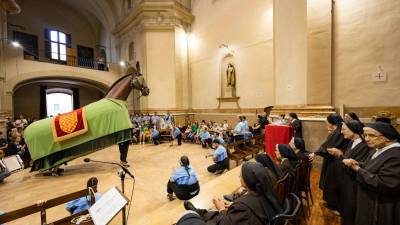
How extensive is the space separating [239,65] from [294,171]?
876 centimetres

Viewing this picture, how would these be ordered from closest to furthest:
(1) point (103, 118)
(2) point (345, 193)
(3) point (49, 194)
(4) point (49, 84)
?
1. (2) point (345, 193)
2. (3) point (49, 194)
3. (1) point (103, 118)
4. (4) point (49, 84)

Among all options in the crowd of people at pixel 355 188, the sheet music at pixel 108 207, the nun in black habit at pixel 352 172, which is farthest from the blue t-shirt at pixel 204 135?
the sheet music at pixel 108 207

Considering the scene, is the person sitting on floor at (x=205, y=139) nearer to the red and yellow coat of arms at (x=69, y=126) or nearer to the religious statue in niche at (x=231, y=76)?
the religious statue in niche at (x=231, y=76)

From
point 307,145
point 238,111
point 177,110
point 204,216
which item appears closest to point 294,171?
point 204,216

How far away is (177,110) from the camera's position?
12523 mm

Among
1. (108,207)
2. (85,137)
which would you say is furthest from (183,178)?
(85,137)

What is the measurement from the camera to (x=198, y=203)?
9.35 feet

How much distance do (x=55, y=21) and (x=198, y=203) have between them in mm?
19423

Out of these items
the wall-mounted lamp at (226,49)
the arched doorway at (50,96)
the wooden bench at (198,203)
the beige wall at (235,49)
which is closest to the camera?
the wooden bench at (198,203)

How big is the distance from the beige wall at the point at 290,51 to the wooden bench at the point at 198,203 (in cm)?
Result: 300

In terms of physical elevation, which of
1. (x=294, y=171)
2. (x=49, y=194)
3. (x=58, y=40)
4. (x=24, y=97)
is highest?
(x=58, y=40)

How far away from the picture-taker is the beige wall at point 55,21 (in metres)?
14.7

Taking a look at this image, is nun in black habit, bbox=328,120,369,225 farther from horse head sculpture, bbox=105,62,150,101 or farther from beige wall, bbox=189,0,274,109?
beige wall, bbox=189,0,274,109

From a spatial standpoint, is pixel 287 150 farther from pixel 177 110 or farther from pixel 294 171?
pixel 177 110
